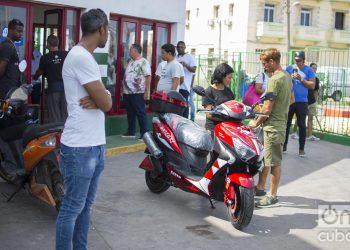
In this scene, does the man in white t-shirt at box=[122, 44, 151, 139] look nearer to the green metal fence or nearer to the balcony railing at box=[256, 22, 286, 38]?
the green metal fence

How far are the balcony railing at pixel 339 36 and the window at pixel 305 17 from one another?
206cm

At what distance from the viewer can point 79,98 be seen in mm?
3625

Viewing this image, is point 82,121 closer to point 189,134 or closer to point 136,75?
point 189,134

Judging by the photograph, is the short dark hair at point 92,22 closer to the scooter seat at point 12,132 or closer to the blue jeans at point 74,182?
the blue jeans at point 74,182

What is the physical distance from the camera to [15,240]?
4738mm

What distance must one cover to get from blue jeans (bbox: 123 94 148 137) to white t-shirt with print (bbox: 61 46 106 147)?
5926mm

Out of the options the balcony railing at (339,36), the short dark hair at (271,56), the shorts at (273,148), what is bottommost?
the shorts at (273,148)

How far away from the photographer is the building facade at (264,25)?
129 ft

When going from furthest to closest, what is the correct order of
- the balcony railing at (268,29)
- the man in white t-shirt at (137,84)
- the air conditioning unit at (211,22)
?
the air conditioning unit at (211,22) < the balcony railing at (268,29) < the man in white t-shirt at (137,84)

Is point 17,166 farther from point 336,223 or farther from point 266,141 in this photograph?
point 336,223

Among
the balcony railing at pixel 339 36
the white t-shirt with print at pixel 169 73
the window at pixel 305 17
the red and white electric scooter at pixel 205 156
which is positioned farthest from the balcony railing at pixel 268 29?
the red and white electric scooter at pixel 205 156

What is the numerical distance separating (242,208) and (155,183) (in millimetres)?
1659

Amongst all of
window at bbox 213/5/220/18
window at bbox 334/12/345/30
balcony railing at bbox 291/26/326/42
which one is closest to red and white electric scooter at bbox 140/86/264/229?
balcony railing at bbox 291/26/326/42

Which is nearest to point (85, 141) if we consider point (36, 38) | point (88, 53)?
point (88, 53)
